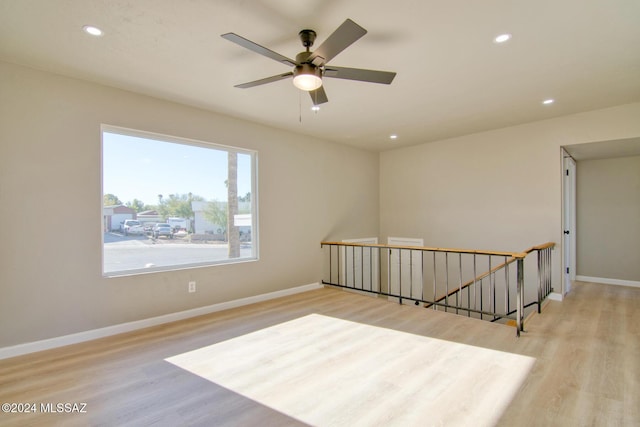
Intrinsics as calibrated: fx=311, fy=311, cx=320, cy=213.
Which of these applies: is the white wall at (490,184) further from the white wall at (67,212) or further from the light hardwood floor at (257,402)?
the white wall at (67,212)

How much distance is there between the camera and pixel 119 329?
10.9 feet

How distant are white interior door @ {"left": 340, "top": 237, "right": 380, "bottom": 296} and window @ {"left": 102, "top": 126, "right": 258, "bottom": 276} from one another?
1.97 metres

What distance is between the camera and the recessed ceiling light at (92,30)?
2275 millimetres

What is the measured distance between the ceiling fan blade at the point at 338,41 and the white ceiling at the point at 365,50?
0.29 m

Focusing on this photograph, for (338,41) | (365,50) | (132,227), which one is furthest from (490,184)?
(132,227)

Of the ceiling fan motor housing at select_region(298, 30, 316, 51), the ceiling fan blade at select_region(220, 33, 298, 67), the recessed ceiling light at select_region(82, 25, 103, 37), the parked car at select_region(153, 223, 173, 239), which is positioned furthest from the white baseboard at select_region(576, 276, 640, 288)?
the recessed ceiling light at select_region(82, 25, 103, 37)


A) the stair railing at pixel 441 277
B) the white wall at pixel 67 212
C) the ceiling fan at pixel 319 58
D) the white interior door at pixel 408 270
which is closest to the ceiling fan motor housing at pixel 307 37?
the ceiling fan at pixel 319 58

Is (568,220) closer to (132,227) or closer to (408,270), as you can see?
(408,270)

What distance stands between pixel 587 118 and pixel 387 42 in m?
3.60

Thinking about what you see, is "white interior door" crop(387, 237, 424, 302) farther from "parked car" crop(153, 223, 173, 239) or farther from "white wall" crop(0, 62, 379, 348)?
"parked car" crop(153, 223, 173, 239)

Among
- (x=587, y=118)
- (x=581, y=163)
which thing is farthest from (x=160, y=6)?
(x=581, y=163)

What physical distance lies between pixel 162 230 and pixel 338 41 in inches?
119

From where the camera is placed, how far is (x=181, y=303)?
151 inches

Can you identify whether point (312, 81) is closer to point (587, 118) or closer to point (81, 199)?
point (81, 199)
